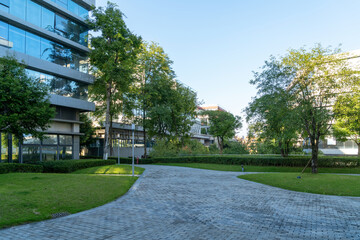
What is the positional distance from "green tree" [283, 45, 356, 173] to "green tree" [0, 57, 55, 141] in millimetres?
18315

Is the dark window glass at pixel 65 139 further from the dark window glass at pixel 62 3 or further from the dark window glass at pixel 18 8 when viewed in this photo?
the dark window glass at pixel 62 3

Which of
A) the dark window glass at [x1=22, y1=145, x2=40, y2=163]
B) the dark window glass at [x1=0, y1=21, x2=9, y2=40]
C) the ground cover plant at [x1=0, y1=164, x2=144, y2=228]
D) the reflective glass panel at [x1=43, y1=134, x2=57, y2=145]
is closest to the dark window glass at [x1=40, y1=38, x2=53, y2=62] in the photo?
the dark window glass at [x1=0, y1=21, x2=9, y2=40]

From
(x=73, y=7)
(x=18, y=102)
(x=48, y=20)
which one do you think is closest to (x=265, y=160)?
(x=18, y=102)

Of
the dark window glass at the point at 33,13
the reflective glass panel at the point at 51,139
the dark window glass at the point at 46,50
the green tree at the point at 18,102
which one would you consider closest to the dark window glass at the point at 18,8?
the dark window glass at the point at 33,13

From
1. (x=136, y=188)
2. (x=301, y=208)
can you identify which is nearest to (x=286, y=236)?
(x=301, y=208)

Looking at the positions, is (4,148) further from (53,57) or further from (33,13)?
(33,13)

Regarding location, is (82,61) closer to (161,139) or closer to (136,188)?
(161,139)

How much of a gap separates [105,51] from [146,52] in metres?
9.79

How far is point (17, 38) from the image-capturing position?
2411 cm

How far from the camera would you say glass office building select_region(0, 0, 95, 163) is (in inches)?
930

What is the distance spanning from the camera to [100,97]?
36.1m

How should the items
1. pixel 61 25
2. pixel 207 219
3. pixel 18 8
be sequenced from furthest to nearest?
pixel 61 25
pixel 18 8
pixel 207 219

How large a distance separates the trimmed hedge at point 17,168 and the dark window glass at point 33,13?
1501 centimetres

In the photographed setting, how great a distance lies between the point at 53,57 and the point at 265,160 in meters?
25.3
